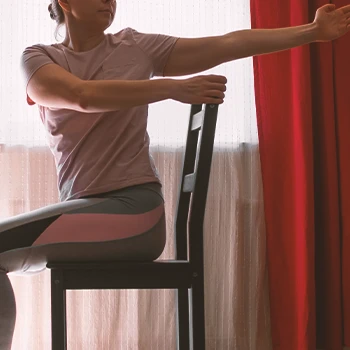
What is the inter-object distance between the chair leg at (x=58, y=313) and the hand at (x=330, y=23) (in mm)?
834

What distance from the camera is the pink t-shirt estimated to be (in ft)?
5.13

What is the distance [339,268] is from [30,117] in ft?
4.21

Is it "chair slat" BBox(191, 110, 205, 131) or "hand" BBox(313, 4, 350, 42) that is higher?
"hand" BBox(313, 4, 350, 42)

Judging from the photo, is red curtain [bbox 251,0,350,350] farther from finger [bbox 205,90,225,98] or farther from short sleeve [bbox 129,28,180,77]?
finger [bbox 205,90,225,98]

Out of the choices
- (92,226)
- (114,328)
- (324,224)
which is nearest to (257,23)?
(324,224)

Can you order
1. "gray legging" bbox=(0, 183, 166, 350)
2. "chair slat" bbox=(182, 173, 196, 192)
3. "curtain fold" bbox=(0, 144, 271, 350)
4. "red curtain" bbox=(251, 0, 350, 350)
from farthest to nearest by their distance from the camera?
"red curtain" bbox=(251, 0, 350, 350)
"curtain fold" bbox=(0, 144, 271, 350)
"chair slat" bbox=(182, 173, 196, 192)
"gray legging" bbox=(0, 183, 166, 350)

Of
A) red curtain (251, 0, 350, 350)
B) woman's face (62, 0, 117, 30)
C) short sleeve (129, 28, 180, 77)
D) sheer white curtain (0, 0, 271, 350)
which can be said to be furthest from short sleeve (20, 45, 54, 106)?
red curtain (251, 0, 350, 350)

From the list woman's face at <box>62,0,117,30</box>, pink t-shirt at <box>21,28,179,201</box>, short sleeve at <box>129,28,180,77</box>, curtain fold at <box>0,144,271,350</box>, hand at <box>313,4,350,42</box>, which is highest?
woman's face at <box>62,0,117,30</box>

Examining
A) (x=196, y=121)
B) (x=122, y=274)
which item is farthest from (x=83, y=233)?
(x=196, y=121)

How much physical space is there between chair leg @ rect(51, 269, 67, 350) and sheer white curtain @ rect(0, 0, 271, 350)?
40.6 inches

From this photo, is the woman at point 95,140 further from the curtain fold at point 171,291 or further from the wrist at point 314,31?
the curtain fold at point 171,291

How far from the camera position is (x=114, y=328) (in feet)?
8.18

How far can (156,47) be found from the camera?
1.70 m

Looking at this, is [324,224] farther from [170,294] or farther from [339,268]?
[170,294]
